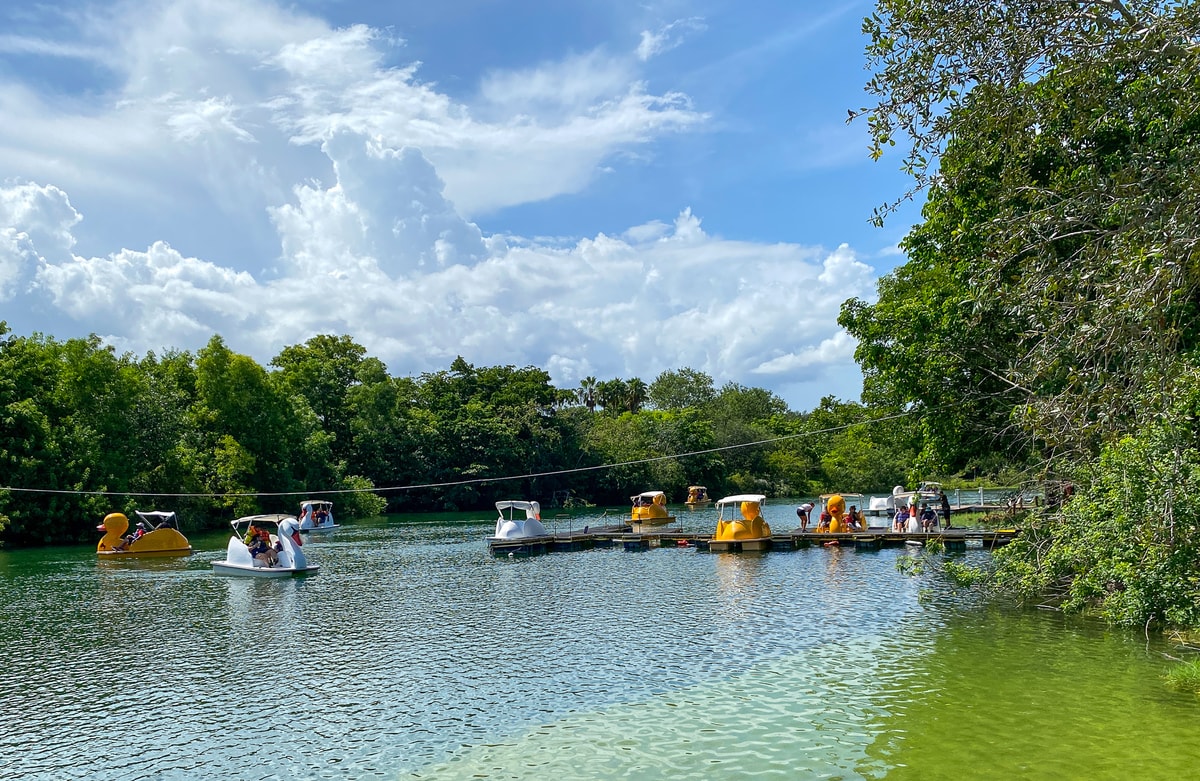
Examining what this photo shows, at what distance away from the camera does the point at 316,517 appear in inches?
2339

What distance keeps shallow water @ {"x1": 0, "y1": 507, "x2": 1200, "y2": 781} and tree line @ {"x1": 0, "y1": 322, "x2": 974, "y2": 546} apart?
10200mm

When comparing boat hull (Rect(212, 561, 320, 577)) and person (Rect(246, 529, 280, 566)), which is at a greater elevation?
person (Rect(246, 529, 280, 566))

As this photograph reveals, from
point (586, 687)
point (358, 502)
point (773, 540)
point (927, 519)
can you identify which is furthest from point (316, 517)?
point (586, 687)

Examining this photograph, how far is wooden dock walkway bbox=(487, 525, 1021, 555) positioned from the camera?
35.1 m

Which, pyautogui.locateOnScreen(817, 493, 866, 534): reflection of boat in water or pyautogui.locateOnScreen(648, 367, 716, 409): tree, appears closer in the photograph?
pyautogui.locateOnScreen(817, 493, 866, 534): reflection of boat in water

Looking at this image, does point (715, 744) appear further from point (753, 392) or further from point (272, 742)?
point (753, 392)

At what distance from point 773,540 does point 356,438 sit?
5244 cm

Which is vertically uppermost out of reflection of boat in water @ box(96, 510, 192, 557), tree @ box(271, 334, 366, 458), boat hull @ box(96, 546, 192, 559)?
tree @ box(271, 334, 366, 458)

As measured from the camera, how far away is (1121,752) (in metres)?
10.2

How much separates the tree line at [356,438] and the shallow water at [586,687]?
33.5 ft

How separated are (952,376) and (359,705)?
55.4 ft

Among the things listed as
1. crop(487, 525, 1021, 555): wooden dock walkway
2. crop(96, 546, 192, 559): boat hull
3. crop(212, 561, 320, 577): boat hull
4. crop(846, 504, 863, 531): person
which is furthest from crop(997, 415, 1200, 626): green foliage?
crop(96, 546, 192, 559): boat hull

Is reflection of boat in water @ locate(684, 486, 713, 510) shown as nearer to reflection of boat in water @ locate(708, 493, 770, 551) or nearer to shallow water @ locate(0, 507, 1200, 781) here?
reflection of boat in water @ locate(708, 493, 770, 551)

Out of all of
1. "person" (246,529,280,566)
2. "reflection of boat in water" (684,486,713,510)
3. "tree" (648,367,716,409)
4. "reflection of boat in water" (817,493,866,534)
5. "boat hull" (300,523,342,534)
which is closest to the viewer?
"person" (246,529,280,566)
